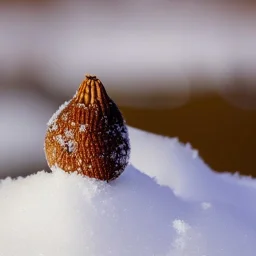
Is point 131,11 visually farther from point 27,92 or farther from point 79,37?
point 27,92

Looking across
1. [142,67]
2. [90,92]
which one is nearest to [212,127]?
[142,67]

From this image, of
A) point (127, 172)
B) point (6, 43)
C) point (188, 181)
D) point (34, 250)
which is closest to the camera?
point (34, 250)

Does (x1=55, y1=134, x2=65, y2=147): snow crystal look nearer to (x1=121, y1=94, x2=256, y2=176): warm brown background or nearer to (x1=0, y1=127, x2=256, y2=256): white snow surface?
(x1=0, y1=127, x2=256, y2=256): white snow surface

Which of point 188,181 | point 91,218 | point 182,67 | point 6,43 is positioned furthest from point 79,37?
point 91,218

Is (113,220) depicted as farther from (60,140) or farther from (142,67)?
(142,67)

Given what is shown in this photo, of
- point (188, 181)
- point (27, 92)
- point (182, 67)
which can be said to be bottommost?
point (27, 92)

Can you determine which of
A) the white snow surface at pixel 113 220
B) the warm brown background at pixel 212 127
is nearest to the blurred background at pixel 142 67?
the warm brown background at pixel 212 127

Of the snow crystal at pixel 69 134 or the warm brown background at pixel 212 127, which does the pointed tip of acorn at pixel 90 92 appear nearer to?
the snow crystal at pixel 69 134
